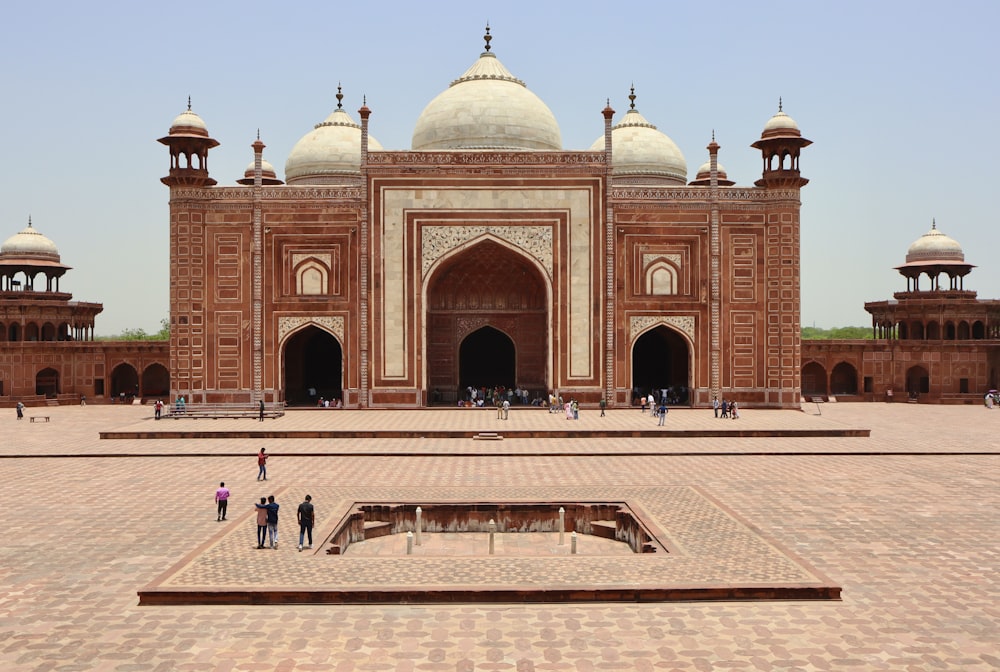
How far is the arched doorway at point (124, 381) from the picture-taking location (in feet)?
93.4

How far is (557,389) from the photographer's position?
22625mm

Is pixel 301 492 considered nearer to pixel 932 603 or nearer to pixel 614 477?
pixel 614 477

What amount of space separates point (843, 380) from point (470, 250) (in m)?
15.4

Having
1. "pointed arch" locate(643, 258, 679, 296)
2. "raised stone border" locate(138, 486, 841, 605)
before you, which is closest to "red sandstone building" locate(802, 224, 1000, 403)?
"pointed arch" locate(643, 258, 679, 296)

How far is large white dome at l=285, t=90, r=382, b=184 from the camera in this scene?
27.7m

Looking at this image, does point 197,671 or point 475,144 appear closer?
point 197,671

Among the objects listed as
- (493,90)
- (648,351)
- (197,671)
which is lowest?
(197,671)

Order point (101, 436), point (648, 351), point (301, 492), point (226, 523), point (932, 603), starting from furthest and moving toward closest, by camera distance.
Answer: point (648, 351), point (101, 436), point (301, 492), point (226, 523), point (932, 603)

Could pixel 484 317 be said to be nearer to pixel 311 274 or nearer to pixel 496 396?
pixel 496 396

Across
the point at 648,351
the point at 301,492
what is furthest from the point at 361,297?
the point at 301,492

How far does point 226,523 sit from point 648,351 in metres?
19.1

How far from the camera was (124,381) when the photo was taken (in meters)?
29.0

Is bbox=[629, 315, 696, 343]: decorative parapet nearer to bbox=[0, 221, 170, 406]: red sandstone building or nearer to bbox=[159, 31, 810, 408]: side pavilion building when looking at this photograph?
bbox=[159, 31, 810, 408]: side pavilion building

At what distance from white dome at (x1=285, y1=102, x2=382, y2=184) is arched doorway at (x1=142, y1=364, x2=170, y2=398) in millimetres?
8201
